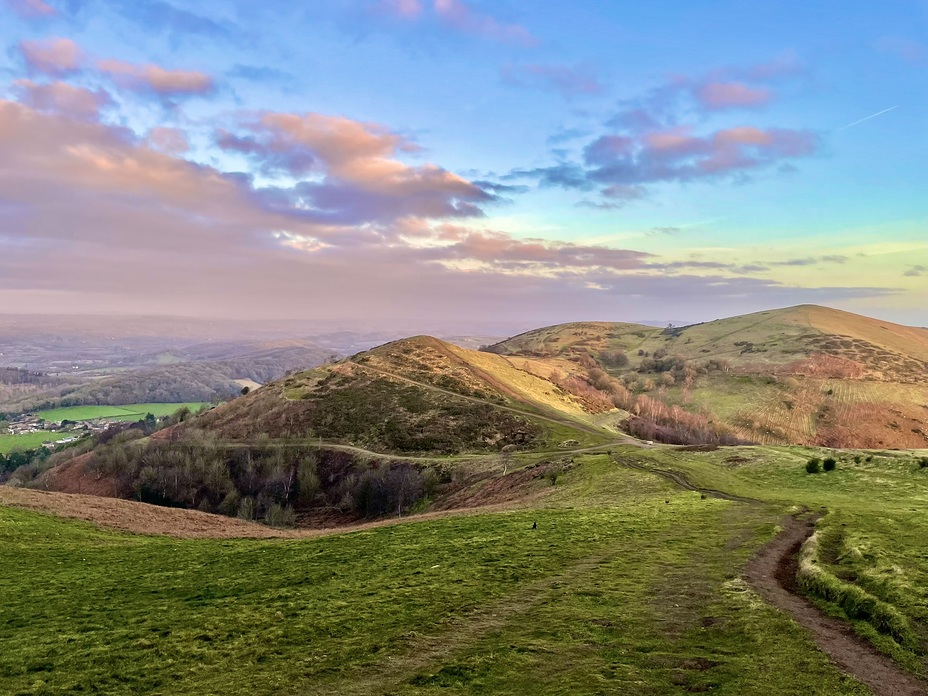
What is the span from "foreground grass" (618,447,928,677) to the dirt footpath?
56 cm

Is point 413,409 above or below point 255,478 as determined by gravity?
above

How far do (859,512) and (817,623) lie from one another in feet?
77.0

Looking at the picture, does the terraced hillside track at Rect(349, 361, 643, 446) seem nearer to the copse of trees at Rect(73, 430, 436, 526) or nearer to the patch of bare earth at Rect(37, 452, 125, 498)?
the copse of trees at Rect(73, 430, 436, 526)

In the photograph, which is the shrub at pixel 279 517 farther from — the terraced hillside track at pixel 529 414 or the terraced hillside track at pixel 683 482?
the terraced hillside track at pixel 683 482

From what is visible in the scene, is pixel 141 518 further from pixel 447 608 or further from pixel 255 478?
pixel 255 478

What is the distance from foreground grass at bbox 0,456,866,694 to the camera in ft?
50.7

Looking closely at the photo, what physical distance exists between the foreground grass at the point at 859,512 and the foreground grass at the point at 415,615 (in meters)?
3.35

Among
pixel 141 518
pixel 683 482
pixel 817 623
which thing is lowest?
pixel 141 518

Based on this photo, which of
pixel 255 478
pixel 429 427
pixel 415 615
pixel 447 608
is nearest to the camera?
pixel 415 615

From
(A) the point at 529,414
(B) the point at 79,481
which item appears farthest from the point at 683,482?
(B) the point at 79,481

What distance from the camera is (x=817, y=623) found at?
18188 mm

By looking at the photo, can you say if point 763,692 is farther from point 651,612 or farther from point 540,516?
point 540,516

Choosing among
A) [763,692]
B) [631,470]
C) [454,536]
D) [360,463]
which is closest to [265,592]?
[454,536]

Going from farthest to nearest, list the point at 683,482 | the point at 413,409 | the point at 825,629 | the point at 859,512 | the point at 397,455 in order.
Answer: the point at 413,409
the point at 397,455
the point at 683,482
the point at 859,512
the point at 825,629
